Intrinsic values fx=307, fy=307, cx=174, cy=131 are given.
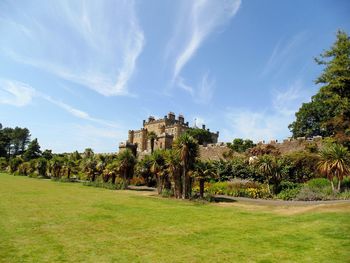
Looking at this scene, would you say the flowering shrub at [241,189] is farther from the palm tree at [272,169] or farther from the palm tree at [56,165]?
the palm tree at [56,165]

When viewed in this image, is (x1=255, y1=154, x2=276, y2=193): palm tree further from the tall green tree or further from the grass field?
the tall green tree

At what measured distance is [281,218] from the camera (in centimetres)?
1486

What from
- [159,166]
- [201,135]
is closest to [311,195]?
[159,166]

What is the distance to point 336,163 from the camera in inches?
874

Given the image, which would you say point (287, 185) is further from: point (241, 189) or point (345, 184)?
point (345, 184)

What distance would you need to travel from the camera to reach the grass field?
8656mm

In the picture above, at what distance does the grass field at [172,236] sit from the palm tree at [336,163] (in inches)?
245

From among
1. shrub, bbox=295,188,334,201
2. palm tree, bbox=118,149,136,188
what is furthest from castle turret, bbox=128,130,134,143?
shrub, bbox=295,188,334,201

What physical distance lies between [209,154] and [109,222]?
29.2m

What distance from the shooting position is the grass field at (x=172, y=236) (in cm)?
866

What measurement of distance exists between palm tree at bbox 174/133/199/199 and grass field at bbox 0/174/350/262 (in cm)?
827

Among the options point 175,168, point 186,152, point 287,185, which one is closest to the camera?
point 186,152

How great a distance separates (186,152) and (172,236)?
44.7 ft

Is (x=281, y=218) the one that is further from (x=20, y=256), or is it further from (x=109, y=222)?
(x=20, y=256)
